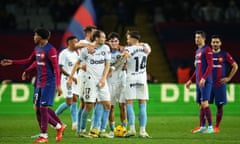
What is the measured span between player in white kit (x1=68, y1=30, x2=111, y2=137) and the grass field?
64 centimetres

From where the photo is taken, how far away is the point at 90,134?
59.3ft

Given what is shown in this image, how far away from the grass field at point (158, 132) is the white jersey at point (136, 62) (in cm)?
139

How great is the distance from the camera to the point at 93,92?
698 inches

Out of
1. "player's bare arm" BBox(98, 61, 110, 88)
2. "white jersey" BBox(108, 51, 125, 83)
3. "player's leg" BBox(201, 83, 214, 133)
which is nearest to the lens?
"player's bare arm" BBox(98, 61, 110, 88)

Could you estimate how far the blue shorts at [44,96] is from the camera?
1681cm

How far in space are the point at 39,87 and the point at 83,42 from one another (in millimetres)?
1708

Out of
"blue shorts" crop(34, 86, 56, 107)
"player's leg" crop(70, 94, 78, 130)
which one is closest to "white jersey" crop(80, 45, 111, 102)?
"blue shorts" crop(34, 86, 56, 107)

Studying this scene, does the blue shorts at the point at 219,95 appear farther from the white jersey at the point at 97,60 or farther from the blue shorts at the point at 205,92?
the white jersey at the point at 97,60

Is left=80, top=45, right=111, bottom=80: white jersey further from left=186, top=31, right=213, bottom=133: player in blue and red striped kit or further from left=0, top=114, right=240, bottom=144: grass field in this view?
left=186, top=31, right=213, bottom=133: player in blue and red striped kit

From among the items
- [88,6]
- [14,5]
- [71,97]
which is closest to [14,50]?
[14,5]

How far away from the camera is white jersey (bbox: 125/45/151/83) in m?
18.4

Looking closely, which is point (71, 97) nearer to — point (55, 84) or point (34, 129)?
point (34, 129)

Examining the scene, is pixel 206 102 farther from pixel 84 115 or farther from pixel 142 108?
pixel 84 115

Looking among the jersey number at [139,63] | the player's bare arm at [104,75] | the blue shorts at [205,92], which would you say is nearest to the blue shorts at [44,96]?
the player's bare arm at [104,75]
